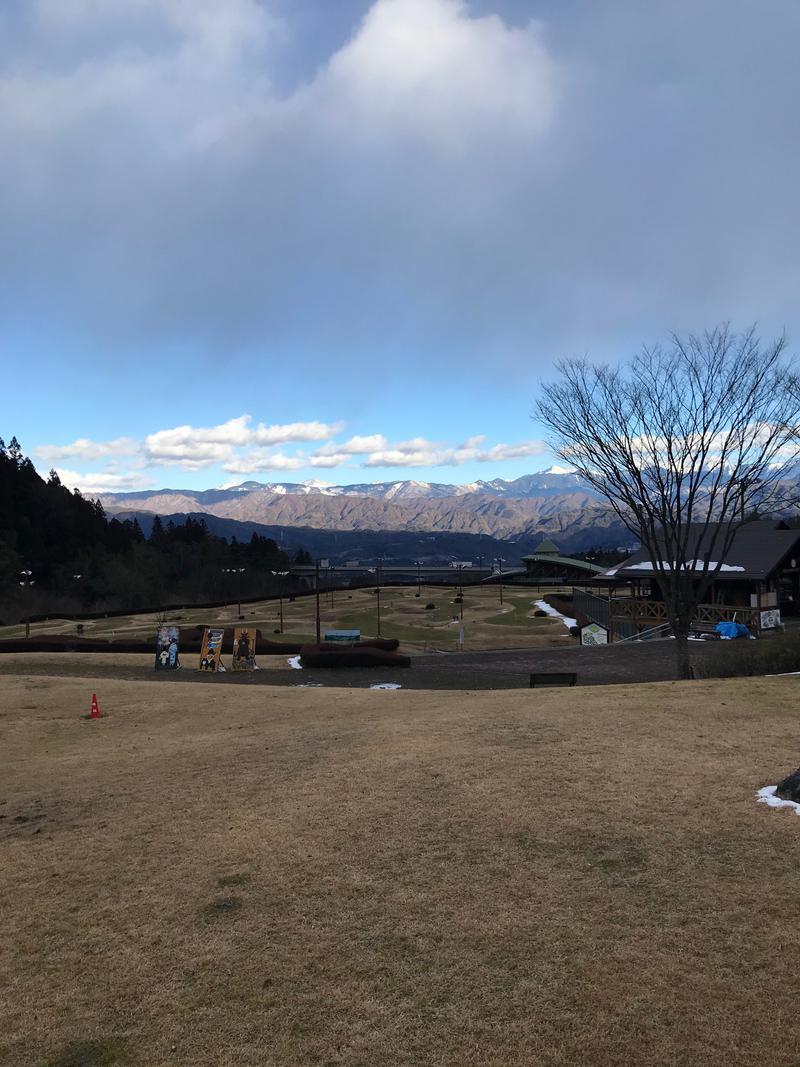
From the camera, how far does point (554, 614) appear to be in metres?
71.8

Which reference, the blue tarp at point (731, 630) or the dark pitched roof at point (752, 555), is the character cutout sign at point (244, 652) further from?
the blue tarp at point (731, 630)

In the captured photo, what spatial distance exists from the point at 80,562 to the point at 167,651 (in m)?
87.3

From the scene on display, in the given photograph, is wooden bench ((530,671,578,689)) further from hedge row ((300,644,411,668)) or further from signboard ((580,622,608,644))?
signboard ((580,622,608,644))

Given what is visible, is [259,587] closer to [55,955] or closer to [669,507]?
[669,507]

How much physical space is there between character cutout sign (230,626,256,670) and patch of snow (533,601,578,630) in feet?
122

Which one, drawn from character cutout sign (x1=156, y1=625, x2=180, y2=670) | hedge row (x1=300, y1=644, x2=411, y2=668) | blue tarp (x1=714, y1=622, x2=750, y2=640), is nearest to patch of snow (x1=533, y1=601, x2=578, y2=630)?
blue tarp (x1=714, y1=622, x2=750, y2=640)

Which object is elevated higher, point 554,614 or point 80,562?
point 80,562

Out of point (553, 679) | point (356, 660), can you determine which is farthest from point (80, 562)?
point (553, 679)

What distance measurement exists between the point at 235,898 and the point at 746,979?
521 cm

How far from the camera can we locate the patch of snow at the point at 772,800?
9102 mm

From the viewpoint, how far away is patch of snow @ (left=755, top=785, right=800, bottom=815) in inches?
358

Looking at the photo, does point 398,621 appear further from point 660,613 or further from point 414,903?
point 414,903

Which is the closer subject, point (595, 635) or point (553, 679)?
point (553, 679)

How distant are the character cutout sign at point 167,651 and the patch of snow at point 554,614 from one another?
3930 cm
